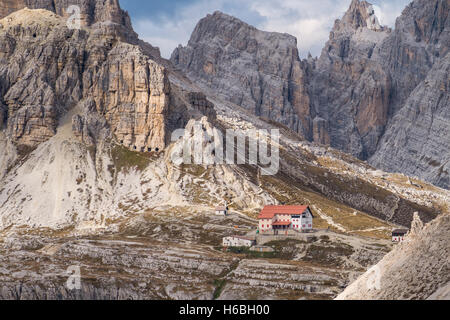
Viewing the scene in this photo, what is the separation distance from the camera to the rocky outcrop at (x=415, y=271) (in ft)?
239

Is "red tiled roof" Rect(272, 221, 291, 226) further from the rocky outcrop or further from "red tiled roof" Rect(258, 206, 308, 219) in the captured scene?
the rocky outcrop

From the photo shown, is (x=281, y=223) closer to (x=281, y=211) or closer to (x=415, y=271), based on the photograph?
(x=281, y=211)

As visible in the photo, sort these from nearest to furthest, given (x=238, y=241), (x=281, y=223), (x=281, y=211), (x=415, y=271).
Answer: (x=415, y=271) < (x=238, y=241) < (x=281, y=223) < (x=281, y=211)

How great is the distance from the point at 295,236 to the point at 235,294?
4682 centimetres

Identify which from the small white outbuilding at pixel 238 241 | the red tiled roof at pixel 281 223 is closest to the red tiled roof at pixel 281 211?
the red tiled roof at pixel 281 223

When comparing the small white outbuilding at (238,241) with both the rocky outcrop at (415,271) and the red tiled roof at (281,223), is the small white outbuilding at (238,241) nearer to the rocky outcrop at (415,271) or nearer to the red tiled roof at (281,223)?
the red tiled roof at (281,223)

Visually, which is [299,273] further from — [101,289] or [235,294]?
[101,289]

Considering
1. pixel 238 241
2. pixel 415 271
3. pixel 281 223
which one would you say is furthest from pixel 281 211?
pixel 415 271

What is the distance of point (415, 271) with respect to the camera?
250ft

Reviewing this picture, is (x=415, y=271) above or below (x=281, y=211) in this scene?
below

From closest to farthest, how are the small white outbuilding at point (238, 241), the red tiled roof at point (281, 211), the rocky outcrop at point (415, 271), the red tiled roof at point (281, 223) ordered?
the rocky outcrop at point (415, 271), the small white outbuilding at point (238, 241), the red tiled roof at point (281, 223), the red tiled roof at point (281, 211)

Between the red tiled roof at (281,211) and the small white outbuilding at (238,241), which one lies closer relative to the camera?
the small white outbuilding at (238,241)

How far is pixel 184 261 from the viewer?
152875 millimetres
